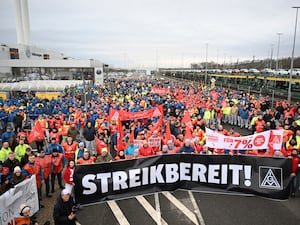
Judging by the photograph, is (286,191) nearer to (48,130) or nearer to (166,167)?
(166,167)

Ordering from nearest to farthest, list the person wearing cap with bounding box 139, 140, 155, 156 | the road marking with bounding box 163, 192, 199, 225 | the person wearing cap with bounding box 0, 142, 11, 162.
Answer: the road marking with bounding box 163, 192, 199, 225 < the person wearing cap with bounding box 0, 142, 11, 162 < the person wearing cap with bounding box 139, 140, 155, 156

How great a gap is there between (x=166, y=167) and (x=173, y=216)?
1.66 meters

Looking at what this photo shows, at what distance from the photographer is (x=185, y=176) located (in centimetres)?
527

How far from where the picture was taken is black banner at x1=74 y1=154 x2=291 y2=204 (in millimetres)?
4852

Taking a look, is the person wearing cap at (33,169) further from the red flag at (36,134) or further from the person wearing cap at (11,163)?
the red flag at (36,134)

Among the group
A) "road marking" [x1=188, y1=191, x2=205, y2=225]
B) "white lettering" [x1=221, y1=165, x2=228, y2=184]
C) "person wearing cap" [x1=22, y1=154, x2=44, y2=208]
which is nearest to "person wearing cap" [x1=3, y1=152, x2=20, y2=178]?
"person wearing cap" [x1=22, y1=154, x2=44, y2=208]

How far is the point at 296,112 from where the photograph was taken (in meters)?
14.5

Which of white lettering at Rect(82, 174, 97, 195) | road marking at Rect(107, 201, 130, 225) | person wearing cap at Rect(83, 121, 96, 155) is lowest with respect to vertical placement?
road marking at Rect(107, 201, 130, 225)

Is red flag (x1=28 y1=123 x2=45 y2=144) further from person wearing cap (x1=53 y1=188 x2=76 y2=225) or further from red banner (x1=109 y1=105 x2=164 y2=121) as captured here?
person wearing cap (x1=53 y1=188 x2=76 y2=225)

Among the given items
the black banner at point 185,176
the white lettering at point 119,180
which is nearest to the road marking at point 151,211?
the black banner at point 185,176

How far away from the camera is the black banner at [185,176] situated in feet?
15.9

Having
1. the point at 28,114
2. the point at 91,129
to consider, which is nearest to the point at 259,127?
the point at 91,129

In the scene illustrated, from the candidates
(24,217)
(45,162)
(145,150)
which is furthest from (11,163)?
(145,150)

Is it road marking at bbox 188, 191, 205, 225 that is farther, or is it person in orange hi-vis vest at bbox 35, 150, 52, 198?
person in orange hi-vis vest at bbox 35, 150, 52, 198
